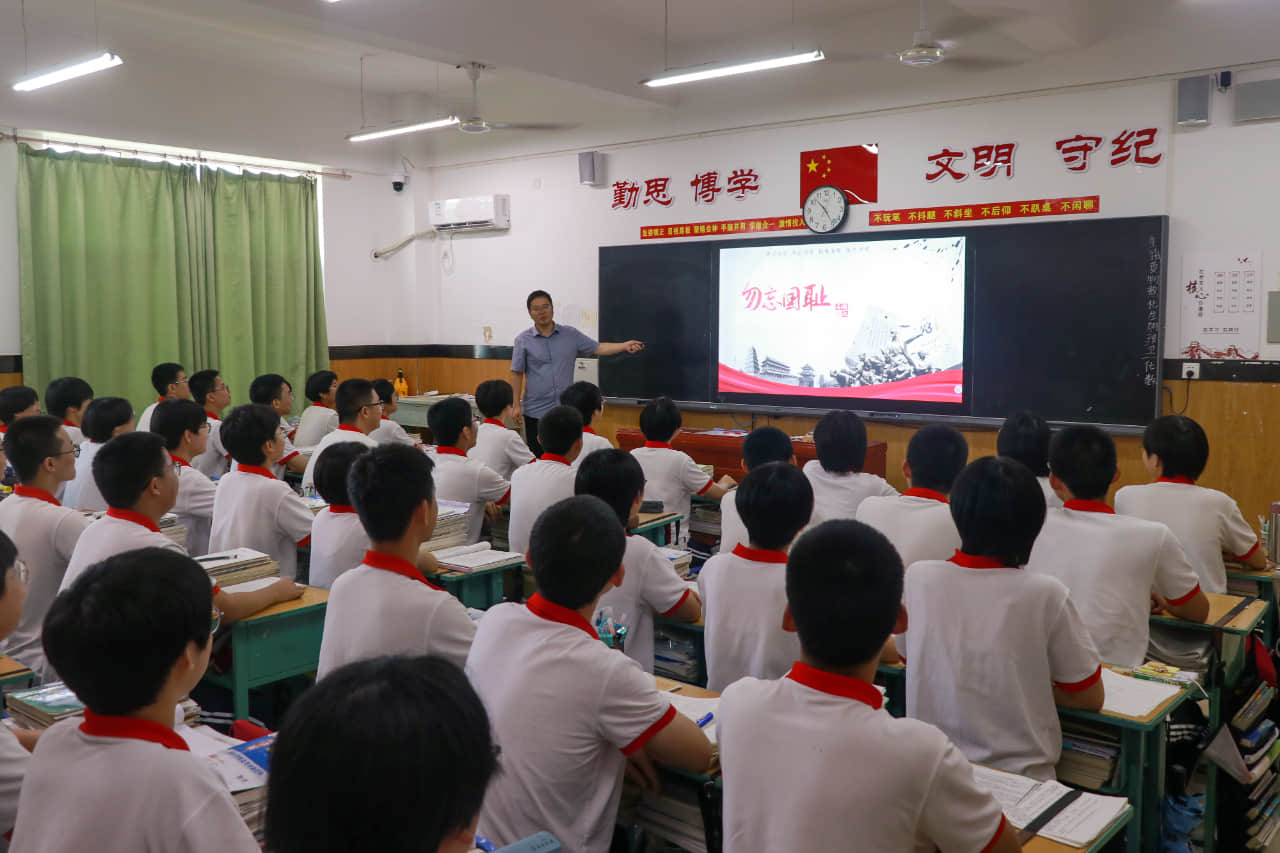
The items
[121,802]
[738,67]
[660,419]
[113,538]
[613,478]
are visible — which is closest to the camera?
[121,802]

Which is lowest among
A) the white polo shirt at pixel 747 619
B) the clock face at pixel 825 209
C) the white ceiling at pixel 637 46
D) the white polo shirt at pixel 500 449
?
the white polo shirt at pixel 747 619

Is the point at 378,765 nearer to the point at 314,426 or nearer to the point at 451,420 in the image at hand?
the point at 451,420

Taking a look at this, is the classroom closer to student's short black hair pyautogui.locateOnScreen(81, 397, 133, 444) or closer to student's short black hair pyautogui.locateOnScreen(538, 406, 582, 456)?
student's short black hair pyautogui.locateOnScreen(538, 406, 582, 456)

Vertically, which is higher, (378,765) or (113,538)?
(378,765)

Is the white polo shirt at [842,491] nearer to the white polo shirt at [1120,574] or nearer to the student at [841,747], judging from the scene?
the white polo shirt at [1120,574]

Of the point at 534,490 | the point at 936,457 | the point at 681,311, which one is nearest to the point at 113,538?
the point at 534,490

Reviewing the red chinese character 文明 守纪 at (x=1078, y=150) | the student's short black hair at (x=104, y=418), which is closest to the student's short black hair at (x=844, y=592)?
the student's short black hair at (x=104, y=418)

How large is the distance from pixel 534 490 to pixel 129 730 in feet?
8.54

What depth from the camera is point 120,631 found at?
127 centimetres

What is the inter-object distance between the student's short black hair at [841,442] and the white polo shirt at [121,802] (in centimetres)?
275

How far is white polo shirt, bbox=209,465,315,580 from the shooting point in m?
3.47

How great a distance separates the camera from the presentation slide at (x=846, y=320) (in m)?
5.97

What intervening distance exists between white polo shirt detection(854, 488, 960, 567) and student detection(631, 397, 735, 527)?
1459 mm

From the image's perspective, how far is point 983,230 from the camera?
19.0 ft
